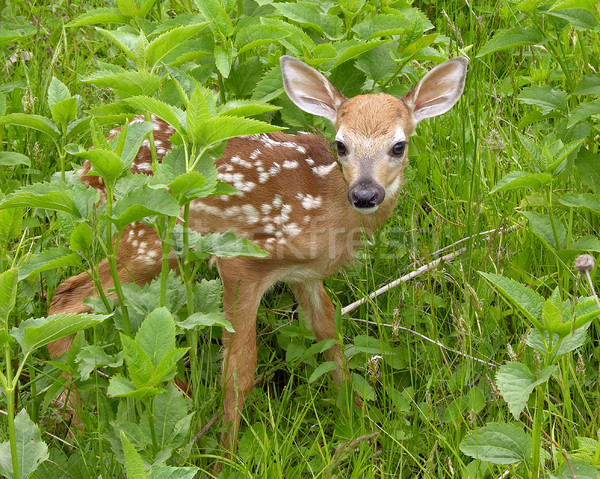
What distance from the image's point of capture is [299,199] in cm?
360

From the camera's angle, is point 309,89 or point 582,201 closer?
point 582,201

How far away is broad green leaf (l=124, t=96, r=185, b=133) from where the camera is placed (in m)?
2.28

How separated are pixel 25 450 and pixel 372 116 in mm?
1858

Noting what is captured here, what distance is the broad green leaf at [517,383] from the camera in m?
2.10

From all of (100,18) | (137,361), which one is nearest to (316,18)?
(100,18)

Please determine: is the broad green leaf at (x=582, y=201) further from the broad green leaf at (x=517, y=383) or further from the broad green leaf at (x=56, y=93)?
the broad green leaf at (x=56, y=93)

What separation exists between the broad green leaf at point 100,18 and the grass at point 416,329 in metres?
0.61

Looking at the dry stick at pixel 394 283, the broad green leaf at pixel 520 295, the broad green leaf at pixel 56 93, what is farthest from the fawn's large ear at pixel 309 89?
the broad green leaf at pixel 520 295

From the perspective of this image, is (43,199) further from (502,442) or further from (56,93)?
(502,442)

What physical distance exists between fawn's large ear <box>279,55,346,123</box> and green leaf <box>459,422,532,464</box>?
1.72m

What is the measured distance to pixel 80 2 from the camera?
17.1 ft

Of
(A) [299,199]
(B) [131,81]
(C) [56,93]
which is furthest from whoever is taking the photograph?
(A) [299,199]

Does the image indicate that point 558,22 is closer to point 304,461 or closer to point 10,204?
point 304,461

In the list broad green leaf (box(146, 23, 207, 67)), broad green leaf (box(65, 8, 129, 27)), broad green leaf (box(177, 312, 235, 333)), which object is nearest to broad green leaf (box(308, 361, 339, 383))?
broad green leaf (box(177, 312, 235, 333))
